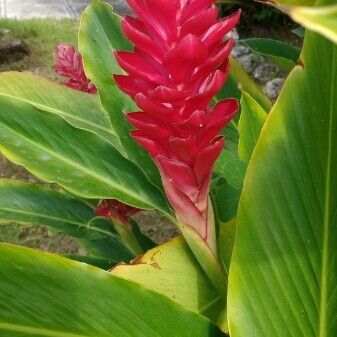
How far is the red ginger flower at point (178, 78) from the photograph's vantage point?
0.71 meters

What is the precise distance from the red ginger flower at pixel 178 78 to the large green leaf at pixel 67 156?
28 cm

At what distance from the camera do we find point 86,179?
1122 millimetres

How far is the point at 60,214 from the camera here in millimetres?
1614

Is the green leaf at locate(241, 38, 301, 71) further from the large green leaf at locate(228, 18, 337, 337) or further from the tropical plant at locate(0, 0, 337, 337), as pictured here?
the large green leaf at locate(228, 18, 337, 337)

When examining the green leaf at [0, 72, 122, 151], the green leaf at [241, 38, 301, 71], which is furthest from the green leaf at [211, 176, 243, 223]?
the green leaf at [241, 38, 301, 71]

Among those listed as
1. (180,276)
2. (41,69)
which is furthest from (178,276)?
(41,69)

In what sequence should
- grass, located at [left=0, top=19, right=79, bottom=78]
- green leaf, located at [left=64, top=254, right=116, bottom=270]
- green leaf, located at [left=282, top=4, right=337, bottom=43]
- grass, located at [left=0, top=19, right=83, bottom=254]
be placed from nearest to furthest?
green leaf, located at [left=282, top=4, right=337, bottom=43] < green leaf, located at [left=64, top=254, right=116, bottom=270] < grass, located at [left=0, top=19, right=83, bottom=254] < grass, located at [left=0, top=19, right=79, bottom=78]

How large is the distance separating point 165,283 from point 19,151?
37cm

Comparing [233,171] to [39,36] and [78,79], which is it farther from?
[39,36]

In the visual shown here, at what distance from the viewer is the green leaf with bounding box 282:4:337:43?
0.41 metres

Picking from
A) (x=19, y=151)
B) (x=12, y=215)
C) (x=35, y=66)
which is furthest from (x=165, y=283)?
(x=35, y=66)

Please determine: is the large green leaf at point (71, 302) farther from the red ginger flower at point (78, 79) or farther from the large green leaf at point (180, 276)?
the red ginger flower at point (78, 79)

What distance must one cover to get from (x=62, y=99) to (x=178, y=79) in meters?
0.71

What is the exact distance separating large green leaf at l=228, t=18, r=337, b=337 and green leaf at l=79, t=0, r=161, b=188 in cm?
30
